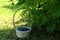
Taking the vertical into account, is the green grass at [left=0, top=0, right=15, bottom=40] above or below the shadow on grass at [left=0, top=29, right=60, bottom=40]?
above

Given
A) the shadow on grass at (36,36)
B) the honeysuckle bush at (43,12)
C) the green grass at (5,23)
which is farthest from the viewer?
the green grass at (5,23)

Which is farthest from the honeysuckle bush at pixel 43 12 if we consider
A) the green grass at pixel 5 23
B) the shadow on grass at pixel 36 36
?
the green grass at pixel 5 23

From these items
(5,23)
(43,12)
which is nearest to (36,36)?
(43,12)

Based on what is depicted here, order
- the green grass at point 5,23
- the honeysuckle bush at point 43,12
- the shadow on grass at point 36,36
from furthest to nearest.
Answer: the green grass at point 5,23
the shadow on grass at point 36,36
the honeysuckle bush at point 43,12

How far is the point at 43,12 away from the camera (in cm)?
430

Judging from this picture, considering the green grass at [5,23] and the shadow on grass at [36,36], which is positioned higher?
the green grass at [5,23]

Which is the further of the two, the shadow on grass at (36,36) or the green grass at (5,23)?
the green grass at (5,23)

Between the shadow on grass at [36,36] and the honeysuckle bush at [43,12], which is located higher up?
the honeysuckle bush at [43,12]

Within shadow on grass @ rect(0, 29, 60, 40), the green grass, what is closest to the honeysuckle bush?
shadow on grass @ rect(0, 29, 60, 40)

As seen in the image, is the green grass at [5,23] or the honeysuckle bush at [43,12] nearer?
the honeysuckle bush at [43,12]

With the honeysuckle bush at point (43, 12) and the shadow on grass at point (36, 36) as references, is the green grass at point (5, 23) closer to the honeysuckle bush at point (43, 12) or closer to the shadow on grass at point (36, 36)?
the shadow on grass at point (36, 36)

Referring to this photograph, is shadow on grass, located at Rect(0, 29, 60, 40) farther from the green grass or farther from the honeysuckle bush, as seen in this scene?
the honeysuckle bush

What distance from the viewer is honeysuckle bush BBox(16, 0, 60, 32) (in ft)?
12.7

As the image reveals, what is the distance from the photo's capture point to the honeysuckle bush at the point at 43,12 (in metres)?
3.87
